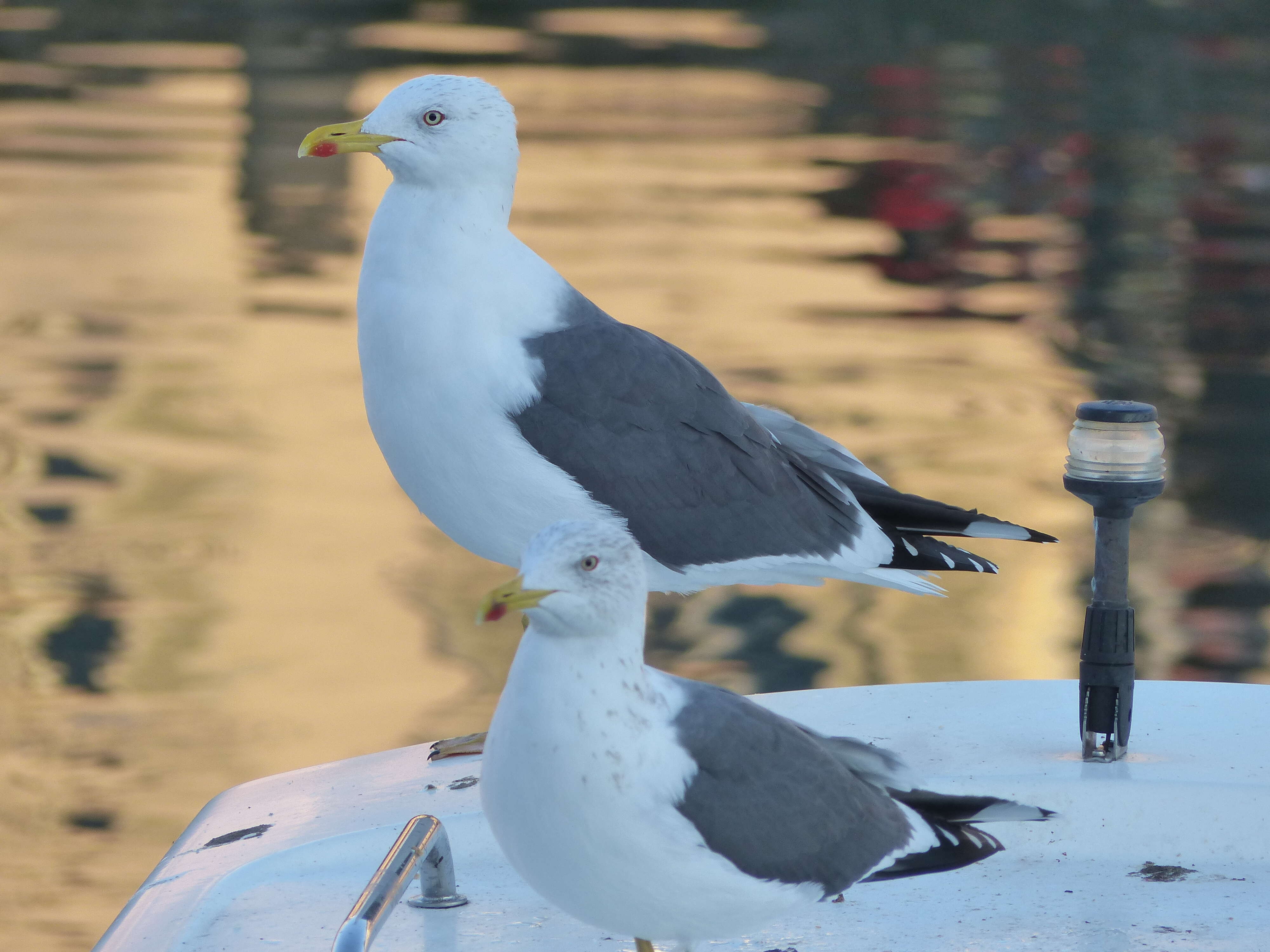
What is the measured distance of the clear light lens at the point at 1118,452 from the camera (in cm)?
321

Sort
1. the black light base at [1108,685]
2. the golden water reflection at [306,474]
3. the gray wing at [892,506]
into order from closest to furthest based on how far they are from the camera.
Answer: the black light base at [1108,685]
the gray wing at [892,506]
the golden water reflection at [306,474]

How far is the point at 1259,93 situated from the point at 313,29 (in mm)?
10259

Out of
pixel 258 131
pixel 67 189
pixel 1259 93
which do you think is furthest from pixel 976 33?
pixel 67 189

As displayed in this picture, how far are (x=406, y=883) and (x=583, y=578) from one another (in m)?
0.63

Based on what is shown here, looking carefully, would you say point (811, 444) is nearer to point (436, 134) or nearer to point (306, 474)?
point (436, 134)

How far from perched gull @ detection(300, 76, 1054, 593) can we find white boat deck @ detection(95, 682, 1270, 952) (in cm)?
36

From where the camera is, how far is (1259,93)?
18.6 meters

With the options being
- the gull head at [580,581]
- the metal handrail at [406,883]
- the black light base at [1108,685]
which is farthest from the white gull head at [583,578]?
the black light base at [1108,685]

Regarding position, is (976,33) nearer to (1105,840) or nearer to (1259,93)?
(1259,93)

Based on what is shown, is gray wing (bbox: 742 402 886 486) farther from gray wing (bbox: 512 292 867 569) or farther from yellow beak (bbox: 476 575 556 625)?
yellow beak (bbox: 476 575 556 625)

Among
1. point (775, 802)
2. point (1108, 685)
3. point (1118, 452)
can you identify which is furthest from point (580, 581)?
point (1108, 685)

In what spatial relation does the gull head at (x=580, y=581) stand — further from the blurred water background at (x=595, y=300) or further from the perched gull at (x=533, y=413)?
the blurred water background at (x=595, y=300)

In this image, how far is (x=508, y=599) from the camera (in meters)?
2.14

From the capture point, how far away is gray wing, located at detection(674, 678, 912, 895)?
243cm
